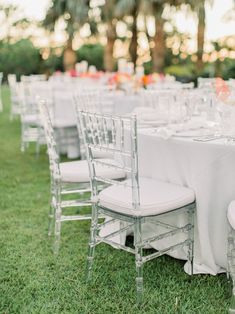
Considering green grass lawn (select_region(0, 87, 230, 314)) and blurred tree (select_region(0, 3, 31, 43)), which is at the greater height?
blurred tree (select_region(0, 3, 31, 43))

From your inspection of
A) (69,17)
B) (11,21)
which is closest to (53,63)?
(11,21)

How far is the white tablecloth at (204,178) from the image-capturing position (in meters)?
2.67

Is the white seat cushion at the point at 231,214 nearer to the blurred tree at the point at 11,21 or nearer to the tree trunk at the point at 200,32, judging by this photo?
the tree trunk at the point at 200,32

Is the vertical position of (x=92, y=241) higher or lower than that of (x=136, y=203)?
lower

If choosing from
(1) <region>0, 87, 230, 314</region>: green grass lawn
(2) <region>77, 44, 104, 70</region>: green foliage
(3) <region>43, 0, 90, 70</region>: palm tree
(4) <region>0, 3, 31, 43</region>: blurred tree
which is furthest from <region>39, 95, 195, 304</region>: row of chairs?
(4) <region>0, 3, 31, 43</region>: blurred tree

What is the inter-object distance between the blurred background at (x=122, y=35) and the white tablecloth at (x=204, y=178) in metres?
9.81

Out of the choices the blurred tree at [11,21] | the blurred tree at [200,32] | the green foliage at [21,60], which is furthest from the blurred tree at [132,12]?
the blurred tree at [11,21]

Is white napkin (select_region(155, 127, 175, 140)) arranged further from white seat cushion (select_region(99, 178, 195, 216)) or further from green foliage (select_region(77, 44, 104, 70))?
green foliage (select_region(77, 44, 104, 70))

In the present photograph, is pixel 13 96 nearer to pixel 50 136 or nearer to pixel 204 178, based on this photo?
pixel 50 136

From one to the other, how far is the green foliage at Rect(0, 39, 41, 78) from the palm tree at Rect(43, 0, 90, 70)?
4.42 meters

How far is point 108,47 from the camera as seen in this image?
14438 mm

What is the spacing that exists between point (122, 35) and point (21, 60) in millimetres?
4773

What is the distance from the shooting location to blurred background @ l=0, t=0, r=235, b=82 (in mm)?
13109

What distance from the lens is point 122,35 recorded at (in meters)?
23.5
